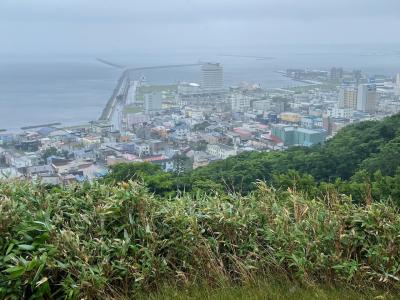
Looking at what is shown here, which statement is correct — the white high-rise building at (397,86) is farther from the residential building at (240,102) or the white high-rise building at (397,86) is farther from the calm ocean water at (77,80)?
the residential building at (240,102)

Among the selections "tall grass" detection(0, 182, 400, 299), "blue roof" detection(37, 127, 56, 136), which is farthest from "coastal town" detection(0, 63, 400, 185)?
"tall grass" detection(0, 182, 400, 299)

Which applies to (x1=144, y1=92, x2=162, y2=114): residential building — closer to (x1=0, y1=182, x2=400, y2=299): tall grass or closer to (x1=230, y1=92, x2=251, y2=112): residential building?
(x1=230, y1=92, x2=251, y2=112): residential building

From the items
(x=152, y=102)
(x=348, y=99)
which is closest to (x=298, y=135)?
(x=348, y=99)

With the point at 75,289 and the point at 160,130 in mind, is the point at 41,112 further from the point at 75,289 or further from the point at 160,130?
the point at 75,289

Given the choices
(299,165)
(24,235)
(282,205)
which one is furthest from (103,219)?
(299,165)

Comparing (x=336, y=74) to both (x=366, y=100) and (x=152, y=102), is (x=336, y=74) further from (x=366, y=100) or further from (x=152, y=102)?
(x=152, y=102)

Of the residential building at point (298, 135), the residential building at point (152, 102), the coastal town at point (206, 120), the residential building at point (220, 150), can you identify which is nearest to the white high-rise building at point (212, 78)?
the coastal town at point (206, 120)

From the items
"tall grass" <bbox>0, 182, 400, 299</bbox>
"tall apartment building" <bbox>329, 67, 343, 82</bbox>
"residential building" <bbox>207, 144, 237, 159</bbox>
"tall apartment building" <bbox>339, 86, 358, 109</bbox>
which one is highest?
"tall grass" <bbox>0, 182, 400, 299</bbox>
